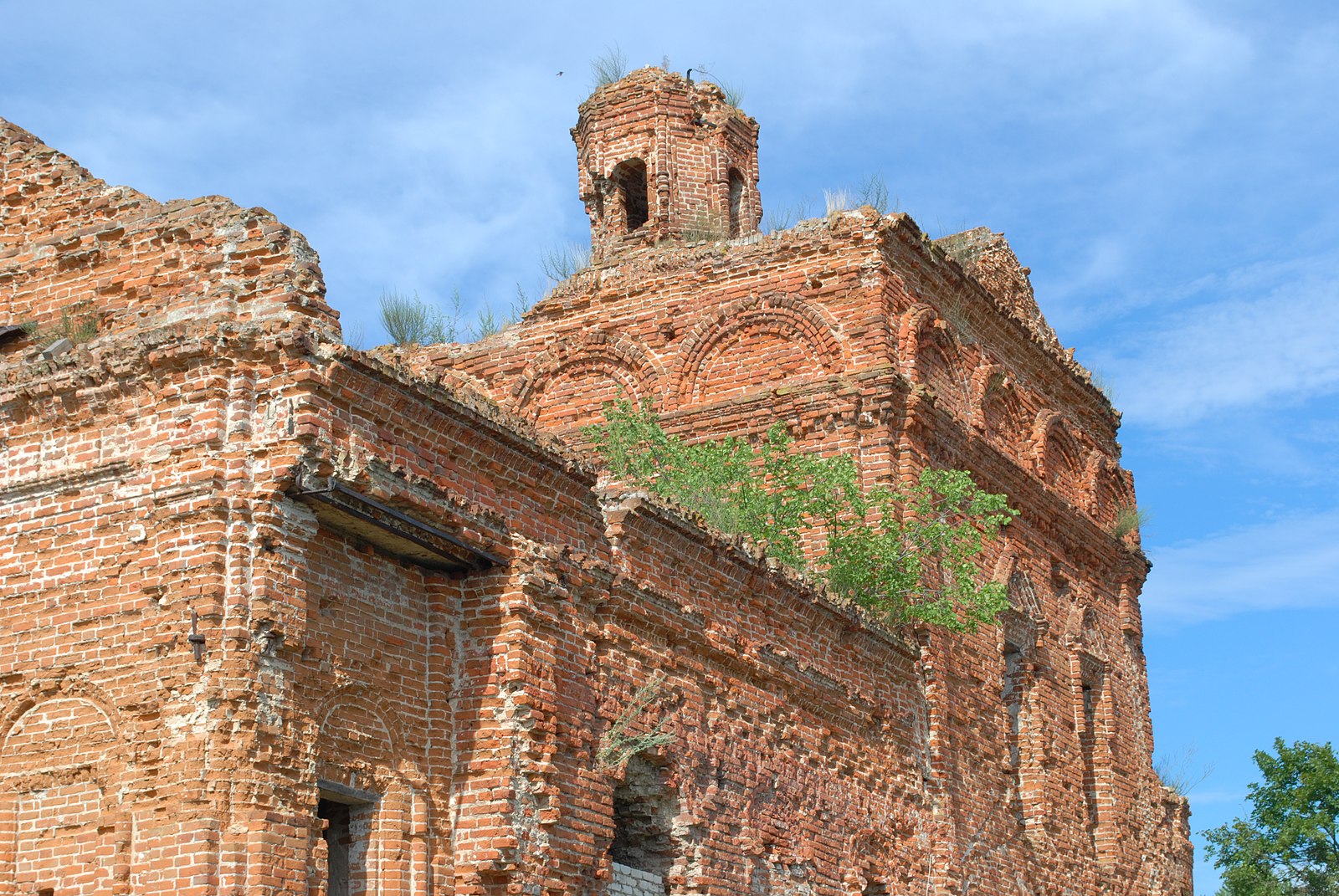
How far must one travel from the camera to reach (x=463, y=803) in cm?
1009

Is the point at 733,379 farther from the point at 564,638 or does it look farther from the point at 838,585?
the point at 564,638

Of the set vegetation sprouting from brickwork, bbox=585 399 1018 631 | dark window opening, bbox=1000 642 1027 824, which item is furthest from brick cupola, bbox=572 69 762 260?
dark window opening, bbox=1000 642 1027 824

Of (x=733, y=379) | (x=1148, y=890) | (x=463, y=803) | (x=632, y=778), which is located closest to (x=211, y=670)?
(x=463, y=803)

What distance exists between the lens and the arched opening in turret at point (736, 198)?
2172 centimetres

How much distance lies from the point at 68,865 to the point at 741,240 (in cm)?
1143

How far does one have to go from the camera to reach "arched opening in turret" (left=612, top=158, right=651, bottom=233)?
2144 cm

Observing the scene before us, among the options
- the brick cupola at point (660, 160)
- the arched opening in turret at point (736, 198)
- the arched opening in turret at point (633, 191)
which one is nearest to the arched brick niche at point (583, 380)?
the brick cupola at point (660, 160)

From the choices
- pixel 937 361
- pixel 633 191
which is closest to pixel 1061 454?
pixel 937 361

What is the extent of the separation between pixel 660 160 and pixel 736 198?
4.52 feet

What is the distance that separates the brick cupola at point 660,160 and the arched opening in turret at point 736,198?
0.03ft

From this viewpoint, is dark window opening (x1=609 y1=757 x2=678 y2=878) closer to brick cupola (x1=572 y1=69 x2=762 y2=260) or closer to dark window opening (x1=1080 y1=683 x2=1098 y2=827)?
dark window opening (x1=1080 y1=683 x2=1098 y2=827)

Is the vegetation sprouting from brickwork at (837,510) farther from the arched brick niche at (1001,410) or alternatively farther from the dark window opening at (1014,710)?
the arched brick niche at (1001,410)

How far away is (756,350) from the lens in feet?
59.1

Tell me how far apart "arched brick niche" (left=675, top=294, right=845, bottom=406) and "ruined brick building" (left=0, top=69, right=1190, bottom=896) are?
29.9 inches
